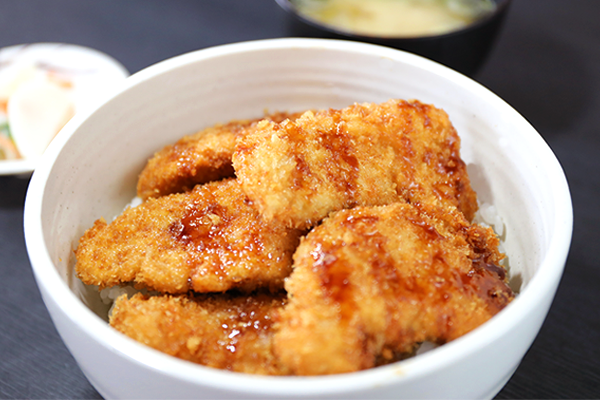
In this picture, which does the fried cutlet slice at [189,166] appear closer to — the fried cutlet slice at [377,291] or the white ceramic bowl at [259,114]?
the white ceramic bowl at [259,114]

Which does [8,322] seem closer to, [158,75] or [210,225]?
[210,225]

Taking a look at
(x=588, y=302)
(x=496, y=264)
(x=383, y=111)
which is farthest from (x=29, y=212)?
(x=588, y=302)

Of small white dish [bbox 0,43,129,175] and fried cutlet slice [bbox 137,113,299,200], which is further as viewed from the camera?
small white dish [bbox 0,43,129,175]

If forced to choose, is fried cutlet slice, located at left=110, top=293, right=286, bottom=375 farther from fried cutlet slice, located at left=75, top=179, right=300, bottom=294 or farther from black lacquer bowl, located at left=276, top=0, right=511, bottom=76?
black lacquer bowl, located at left=276, top=0, right=511, bottom=76

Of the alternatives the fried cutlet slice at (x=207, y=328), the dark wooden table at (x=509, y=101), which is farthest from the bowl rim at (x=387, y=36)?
the fried cutlet slice at (x=207, y=328)

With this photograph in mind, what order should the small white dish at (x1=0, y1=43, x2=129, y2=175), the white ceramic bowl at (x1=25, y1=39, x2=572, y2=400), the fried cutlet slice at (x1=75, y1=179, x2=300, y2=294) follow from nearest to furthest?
the white ceramic bowl at (x1=25, y1=39, x2=572, y2=400) → the fried cutlet slice at (x1=75, y1=179, x2=300, y2=294) → the small white dish at (x1=0, y1=43, x2=129, y2=175)

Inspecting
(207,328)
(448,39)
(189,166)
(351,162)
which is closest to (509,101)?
Result: (448,39)

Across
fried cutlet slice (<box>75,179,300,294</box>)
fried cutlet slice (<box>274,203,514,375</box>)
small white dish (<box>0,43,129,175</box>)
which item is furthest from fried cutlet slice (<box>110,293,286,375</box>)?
small white dish (<box>0,43,129,175</box>)

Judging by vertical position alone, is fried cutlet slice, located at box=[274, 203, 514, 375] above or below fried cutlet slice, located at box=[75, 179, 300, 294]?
above
